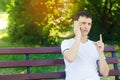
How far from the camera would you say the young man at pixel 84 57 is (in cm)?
462

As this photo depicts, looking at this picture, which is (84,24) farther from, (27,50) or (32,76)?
(32,76)

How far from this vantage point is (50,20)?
35.2ft

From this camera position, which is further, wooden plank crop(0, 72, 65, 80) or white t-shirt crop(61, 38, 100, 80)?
wooden plank crop(0, 72, 65, 80)

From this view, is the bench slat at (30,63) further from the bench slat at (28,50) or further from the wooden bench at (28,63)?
the bench slat at (28,50)

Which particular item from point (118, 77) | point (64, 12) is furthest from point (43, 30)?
point (118, 77)

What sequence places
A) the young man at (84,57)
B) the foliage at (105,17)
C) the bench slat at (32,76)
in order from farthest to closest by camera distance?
the foliage at (105,17) → the bench slat at (32,76) → the young man at (84,57)

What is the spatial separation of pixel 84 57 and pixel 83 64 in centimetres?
9

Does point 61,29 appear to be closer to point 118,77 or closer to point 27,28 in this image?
point 27,28

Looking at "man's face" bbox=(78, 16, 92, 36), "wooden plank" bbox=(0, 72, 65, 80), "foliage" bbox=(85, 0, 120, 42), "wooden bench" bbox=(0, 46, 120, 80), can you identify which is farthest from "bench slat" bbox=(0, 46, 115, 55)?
"foliage" bbox=(85, 0, 120, 42)

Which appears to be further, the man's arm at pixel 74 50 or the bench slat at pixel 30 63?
the bench slat at pixel 30 63

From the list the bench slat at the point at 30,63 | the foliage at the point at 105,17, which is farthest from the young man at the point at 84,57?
the foliage at the point at 105,17

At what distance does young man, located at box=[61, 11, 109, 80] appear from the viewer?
15.1 feet

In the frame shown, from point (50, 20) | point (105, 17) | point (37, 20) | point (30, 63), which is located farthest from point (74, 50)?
point (105, 17)

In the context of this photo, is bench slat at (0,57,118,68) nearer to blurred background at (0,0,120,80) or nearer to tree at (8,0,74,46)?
blurred background at (0,0,120,80)
